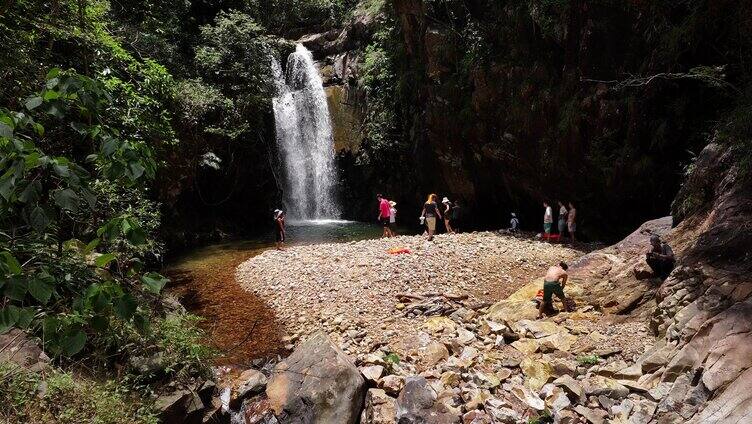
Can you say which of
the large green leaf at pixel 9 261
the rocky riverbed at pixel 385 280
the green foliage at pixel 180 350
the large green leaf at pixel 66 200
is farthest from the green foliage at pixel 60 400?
the rocky riverbed at pixel 385 280

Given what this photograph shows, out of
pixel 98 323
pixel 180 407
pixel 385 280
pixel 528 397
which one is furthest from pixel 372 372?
pixel 98 323

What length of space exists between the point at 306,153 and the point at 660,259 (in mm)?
20135

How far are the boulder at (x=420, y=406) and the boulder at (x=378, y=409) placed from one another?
0.10 m

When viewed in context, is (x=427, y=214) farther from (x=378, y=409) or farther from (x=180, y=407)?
(x=180, y=407)

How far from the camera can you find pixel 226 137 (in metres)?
20.5

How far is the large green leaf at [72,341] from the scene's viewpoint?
1704 mm

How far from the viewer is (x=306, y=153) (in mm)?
24906

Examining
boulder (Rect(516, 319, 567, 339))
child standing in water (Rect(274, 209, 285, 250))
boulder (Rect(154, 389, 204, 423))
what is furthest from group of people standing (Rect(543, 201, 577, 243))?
boulder (Rect(154, 389, 204, 423))

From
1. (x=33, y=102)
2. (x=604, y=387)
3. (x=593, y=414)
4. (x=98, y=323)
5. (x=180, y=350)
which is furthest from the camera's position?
(x=180, y=350)

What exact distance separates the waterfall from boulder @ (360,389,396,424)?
19.6 meters

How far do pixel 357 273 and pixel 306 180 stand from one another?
46.7ft

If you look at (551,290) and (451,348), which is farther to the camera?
(551,290)

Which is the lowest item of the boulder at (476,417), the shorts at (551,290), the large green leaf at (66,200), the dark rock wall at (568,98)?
→ the boulder at (476,417)

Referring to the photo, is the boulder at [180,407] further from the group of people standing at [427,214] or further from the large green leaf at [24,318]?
the group of people standing at [427,214]
